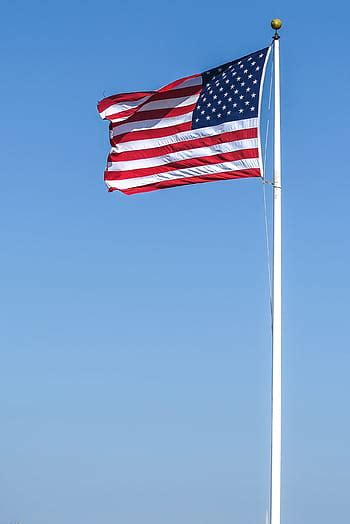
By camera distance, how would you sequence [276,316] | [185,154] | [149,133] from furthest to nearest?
[149,133] → [185,154] → [276,316]

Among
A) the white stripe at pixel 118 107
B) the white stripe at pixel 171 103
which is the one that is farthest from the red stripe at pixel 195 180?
the white stripe at pixel 118 107

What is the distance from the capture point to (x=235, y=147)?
36.1 m

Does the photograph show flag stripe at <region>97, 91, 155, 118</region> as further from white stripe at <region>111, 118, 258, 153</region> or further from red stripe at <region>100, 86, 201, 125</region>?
white stripe at <region>111, 118, 258, 153</region>

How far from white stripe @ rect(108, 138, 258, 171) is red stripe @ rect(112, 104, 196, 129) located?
1.54 meters

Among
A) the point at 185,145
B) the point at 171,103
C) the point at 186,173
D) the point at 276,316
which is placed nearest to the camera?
the point at 276,316

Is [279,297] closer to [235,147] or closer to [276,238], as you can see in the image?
[276,238]

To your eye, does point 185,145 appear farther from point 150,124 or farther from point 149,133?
point 150,124

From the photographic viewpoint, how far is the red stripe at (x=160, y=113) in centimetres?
3859

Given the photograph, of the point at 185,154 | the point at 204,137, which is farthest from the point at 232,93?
the point at 185,154

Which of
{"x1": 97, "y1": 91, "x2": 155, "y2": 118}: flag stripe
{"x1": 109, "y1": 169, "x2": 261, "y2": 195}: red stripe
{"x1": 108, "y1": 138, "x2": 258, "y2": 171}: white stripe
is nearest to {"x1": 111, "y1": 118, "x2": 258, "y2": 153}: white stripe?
{"x1": 108, "y1": 138, "x2": 258, "y2": 171}: white stripe

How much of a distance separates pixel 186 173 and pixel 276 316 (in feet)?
19.6

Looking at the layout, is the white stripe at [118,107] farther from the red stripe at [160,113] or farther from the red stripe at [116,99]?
the red stripe at [160,113]

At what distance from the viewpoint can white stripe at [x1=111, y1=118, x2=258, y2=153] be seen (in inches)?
1425

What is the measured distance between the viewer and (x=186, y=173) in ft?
123
